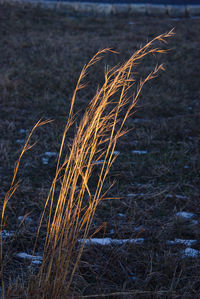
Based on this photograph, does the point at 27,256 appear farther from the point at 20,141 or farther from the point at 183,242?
the point at 20,141

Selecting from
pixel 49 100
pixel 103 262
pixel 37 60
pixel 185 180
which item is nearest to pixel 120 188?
pixel 185 180

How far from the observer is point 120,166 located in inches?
122

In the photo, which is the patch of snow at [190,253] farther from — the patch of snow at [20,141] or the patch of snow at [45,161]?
the patch of snow at [20,141]

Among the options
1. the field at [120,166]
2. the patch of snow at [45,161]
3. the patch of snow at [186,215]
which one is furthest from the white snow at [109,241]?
the patch of snow at [45,161]

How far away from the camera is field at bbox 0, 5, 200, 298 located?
1830mm

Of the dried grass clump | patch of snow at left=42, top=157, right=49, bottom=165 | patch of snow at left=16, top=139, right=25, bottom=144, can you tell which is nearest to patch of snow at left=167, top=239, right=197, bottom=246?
the dried grass clump

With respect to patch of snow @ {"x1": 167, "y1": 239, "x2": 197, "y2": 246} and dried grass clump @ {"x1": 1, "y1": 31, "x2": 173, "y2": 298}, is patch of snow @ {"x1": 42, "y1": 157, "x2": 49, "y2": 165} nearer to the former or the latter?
patch of snow @ {"x1": 167, "y1": 239, "x2": 197, "y2": 246}

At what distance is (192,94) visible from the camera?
5.05 m

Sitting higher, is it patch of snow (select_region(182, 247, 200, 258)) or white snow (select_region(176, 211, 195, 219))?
white snow (select_region(176, 211, 195, 219))

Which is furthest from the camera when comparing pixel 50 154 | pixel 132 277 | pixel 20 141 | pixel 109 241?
pixel 20 141

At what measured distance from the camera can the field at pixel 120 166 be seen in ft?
6.00

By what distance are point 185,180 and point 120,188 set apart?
0.57 metres

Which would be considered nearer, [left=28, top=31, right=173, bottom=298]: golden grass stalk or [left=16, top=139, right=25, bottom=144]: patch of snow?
[left=28, top=31, right=173, bottom=298]: golden grass stalk

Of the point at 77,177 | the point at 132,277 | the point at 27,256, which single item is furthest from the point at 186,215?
the point at 77,177
